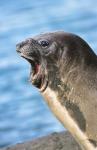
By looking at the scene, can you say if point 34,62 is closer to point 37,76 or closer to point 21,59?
point 37,76

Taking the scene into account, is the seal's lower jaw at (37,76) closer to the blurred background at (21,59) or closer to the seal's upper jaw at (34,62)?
the seal's upper jaw at (34,62)

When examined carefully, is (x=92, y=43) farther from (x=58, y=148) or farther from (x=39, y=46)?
(x=39, y=46)

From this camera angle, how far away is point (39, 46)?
3.05 m

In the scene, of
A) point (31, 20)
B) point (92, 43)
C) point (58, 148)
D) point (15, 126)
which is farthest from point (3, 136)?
point (31, 20)

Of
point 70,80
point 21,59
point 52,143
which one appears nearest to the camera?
point 70,80

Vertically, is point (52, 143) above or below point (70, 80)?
below

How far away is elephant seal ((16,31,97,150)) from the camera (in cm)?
294

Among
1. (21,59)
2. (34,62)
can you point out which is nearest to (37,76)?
(34,62)

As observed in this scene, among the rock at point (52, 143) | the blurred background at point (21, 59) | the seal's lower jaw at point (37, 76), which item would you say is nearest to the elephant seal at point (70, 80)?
the seal's lower jaw at point (37, 76)

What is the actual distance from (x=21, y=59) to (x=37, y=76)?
4875 mm

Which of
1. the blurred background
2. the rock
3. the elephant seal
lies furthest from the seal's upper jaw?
the blurred background

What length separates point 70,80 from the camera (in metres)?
2.98

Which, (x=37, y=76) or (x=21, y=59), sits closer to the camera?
(x=37, y=76)

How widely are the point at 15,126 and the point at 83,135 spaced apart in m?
3.76
